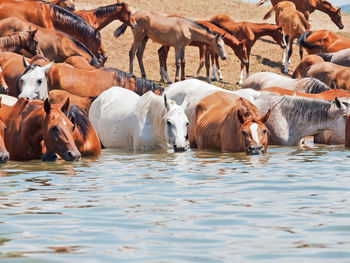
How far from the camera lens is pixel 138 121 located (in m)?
12.1

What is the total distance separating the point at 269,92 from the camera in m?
13.6

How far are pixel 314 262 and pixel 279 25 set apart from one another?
1004 inches

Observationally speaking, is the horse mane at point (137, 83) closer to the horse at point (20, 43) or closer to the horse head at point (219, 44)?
the horse at point (20, 43)

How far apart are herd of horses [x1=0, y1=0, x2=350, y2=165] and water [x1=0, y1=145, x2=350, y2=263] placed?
678 millimetres

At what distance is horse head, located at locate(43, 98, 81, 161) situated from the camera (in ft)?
31.8

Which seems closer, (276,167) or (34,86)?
(276,167)

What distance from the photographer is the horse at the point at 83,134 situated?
1093 cm

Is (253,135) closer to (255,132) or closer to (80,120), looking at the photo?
(255,132)

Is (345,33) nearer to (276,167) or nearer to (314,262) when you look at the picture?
(276,167)

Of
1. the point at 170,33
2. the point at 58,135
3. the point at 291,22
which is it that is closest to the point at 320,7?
the point at 291,22

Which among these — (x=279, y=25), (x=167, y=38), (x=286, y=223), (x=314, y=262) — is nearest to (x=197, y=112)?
(x=286, y=223)

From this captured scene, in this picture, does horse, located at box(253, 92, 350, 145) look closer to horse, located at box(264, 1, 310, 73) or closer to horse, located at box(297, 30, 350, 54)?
horse, located at box(297, 30, 350, 54)

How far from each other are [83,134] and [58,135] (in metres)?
1.36

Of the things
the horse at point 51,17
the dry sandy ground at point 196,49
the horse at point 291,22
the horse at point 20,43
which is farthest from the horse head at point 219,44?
the horse at point 20,43
